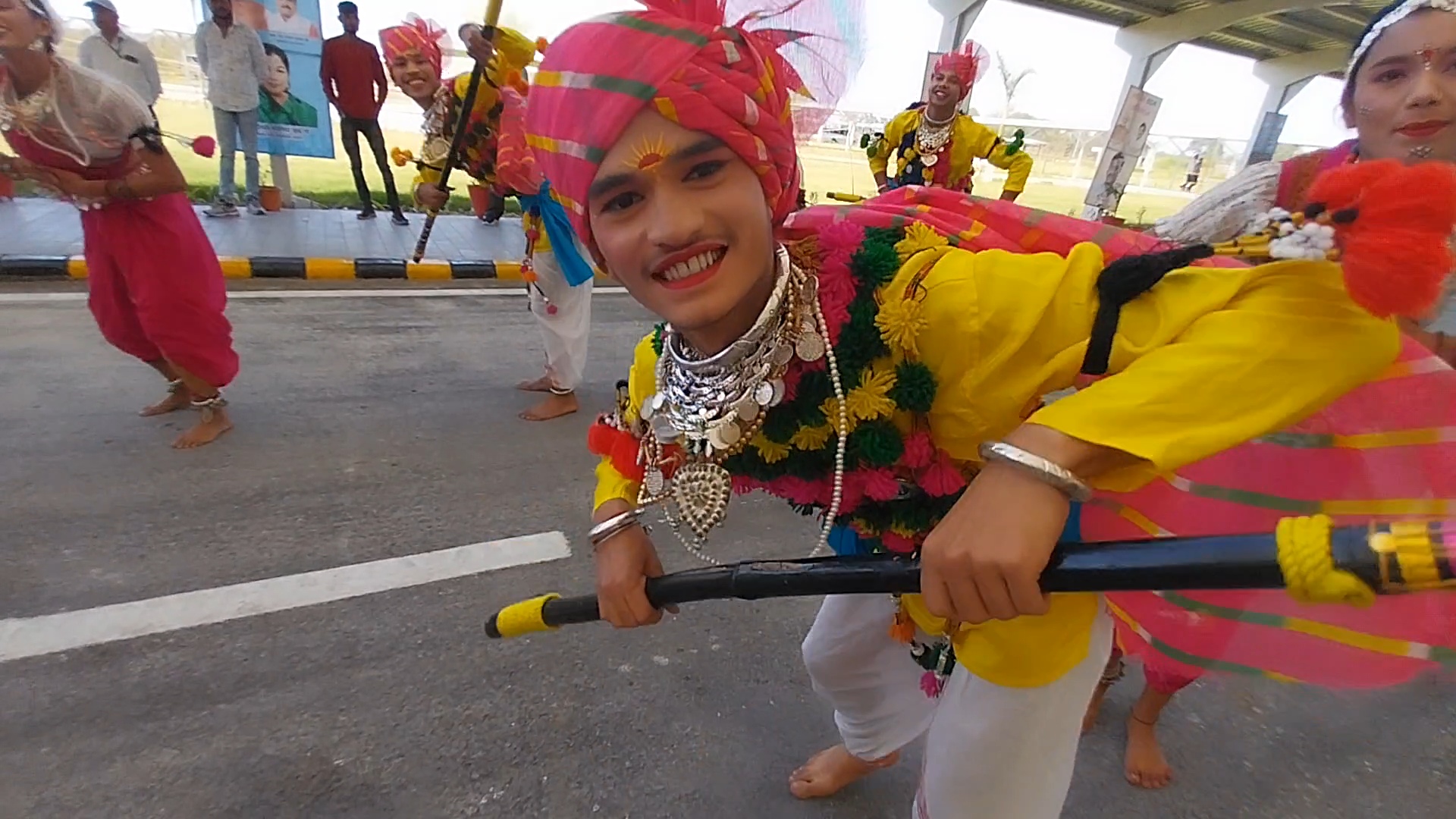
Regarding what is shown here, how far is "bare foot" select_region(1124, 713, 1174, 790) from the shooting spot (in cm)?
199

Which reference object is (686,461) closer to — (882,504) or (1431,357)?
(882,504)

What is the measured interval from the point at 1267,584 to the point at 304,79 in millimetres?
9247

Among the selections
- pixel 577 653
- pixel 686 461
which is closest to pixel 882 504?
pixel 686 461

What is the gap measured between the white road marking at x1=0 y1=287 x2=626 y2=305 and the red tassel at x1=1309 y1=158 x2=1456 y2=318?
5222mm

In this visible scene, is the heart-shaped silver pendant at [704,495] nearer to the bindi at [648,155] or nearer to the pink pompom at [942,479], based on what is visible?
the pink pompom at [942,479]

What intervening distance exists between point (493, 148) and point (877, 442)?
11.2 ft

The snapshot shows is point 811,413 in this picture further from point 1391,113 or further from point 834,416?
point 1391,113

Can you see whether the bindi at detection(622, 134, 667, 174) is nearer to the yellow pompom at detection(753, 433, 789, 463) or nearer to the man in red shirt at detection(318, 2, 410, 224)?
the yellow pompom at detection(753, 433, 789, 463)

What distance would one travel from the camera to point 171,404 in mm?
3635

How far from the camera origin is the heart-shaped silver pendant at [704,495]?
4.17 feet

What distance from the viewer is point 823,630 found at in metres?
1.71

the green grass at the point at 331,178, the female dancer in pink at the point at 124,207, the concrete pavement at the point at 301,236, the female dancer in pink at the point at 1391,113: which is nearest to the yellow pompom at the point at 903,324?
the female dancer in pink at the point at 1391,113

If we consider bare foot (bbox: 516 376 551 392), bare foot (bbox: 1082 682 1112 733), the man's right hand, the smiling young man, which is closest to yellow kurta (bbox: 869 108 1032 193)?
bare foot (bbox: 516 376 551 392)

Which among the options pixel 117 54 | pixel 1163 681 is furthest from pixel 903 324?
pixel 117 54
